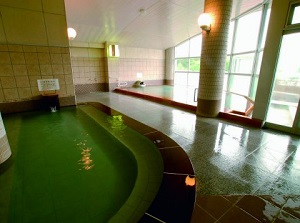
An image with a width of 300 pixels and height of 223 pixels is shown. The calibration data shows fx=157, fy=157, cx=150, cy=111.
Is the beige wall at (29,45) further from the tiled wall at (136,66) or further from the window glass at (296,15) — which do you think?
the window glass at (296,15)

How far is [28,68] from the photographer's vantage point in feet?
11.9

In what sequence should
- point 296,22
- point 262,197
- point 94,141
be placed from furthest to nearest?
point 296,22 < point 94,141 < point 262,197

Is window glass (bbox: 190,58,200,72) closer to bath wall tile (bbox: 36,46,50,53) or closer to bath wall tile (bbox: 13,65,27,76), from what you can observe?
bath wall tile (bbox: 36,46,50,53)

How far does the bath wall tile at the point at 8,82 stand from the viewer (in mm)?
3431

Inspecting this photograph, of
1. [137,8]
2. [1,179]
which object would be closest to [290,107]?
[1,179]

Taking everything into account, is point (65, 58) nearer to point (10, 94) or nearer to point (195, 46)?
point (10, 94)

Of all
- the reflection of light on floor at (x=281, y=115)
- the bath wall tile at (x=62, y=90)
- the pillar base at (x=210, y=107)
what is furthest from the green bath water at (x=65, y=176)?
the reflection of light on floor at (x=281, y=115)

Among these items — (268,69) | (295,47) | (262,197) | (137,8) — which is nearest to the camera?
(262,197)

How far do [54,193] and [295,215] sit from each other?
189 cm

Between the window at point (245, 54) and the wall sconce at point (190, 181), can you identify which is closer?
the wall sconce at point (190, 181)

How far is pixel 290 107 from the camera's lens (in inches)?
Result: 111

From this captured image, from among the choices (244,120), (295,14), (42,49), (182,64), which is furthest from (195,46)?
(42,49)

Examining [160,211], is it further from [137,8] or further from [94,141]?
[137,8]

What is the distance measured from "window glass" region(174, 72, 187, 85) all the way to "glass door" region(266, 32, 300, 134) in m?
7.31
